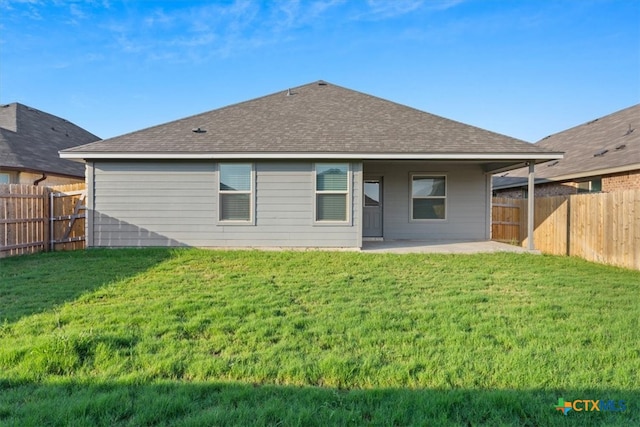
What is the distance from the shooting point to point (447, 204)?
1080 cm

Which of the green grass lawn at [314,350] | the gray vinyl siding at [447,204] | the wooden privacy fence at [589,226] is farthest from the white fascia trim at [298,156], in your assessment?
the green grass lawn at [314,350]

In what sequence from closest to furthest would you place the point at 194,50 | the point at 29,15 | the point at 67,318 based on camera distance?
the point at 67,318
the point at 29,15
the point at 194,50

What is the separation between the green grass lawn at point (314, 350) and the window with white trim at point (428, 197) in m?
5.11

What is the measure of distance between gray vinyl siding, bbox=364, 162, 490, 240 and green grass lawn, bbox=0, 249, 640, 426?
4945 mm

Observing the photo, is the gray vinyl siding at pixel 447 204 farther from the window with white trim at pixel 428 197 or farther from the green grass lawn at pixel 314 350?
the green grass lawn at pixel 314 350

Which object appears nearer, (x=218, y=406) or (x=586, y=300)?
(x=218, y=406)

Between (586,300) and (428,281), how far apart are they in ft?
6.91

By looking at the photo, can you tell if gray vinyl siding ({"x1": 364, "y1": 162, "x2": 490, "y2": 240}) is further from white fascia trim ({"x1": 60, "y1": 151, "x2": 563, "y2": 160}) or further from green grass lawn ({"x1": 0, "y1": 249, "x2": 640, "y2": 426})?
green grass lawn ({"x1": 0, "y1": 249, "x2": 640, "y2": 426})

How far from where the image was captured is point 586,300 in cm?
464

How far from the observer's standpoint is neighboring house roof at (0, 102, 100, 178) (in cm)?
1256

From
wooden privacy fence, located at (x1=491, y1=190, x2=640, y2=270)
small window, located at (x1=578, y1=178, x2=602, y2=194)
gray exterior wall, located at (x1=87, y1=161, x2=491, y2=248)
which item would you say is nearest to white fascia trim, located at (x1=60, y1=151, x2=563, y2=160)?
gray exterior wall, located at (x1=87, y1=161, x2=491, y2=248)

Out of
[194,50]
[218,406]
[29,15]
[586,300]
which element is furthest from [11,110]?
[586,300]

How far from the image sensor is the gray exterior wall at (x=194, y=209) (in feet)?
28.8

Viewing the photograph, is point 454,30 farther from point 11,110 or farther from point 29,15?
point 11,110
